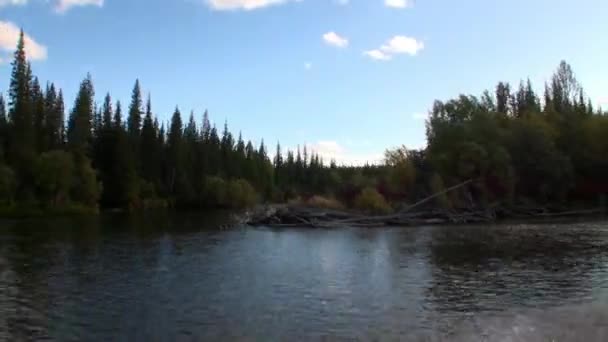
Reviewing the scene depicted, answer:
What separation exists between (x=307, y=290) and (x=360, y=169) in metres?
73.4

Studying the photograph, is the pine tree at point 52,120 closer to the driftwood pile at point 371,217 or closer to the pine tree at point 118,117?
the pine tree at point 118,117

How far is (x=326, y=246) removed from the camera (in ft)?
128

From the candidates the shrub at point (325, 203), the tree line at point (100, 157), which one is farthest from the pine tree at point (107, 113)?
the shrub at point (325, 203)

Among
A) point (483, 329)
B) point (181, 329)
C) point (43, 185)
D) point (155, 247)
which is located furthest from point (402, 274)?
point (43, 185)

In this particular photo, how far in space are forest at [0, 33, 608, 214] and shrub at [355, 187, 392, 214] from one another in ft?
0.40

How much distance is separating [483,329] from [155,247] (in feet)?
90.7

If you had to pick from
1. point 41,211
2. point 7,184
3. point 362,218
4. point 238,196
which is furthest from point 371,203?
point 238,196

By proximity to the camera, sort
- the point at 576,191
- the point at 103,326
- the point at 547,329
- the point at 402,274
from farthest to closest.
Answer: the point at 576,191, the point at 402,274, the point at 103,326, the point at 547,329

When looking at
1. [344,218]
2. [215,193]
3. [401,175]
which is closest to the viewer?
[344,218]

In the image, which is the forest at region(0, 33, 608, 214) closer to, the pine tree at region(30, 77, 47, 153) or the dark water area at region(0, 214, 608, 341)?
the pine tree at region(30, 77, 47, 153)

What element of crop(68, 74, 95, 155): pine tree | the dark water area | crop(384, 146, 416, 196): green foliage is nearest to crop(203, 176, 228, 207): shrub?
crop(68, 74, 95, 155): pine tree

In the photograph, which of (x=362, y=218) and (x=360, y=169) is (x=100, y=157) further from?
(x=362, y=218)

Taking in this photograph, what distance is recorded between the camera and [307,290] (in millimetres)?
22328

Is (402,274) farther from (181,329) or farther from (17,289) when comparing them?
(17,289)
